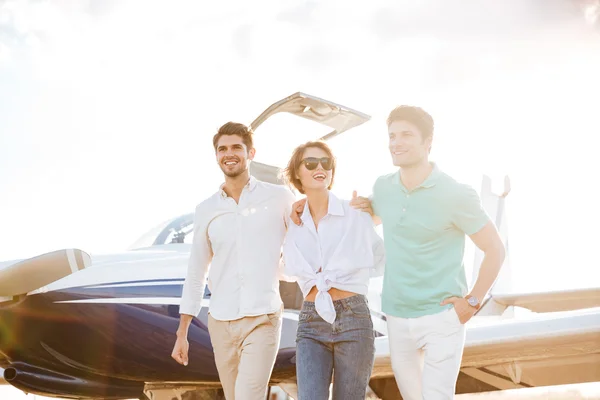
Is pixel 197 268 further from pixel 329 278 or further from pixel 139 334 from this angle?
pixel 139 334

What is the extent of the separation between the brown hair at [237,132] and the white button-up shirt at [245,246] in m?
0.21

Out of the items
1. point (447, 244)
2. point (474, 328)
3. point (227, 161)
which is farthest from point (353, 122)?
point (447, 244)

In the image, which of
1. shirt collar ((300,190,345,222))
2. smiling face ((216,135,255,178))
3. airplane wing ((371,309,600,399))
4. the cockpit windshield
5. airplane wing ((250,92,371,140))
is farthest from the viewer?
the cockpit windshield

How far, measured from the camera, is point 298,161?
2.64 metres

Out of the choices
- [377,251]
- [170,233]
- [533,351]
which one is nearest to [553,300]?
[533,351]

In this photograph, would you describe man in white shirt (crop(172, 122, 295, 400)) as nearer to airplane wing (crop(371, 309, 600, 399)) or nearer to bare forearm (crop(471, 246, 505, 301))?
bare forearm (crop(471, 246, 505, 301))

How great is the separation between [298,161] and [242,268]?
0.54 metres

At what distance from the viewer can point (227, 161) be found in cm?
277

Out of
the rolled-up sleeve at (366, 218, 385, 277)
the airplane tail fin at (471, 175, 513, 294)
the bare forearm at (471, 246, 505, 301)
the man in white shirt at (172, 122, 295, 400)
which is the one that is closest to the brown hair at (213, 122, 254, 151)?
the man in white shirt at (172, 122, 295, 400)

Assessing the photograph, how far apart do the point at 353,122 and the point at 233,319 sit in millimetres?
3189

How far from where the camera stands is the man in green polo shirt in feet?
7.52

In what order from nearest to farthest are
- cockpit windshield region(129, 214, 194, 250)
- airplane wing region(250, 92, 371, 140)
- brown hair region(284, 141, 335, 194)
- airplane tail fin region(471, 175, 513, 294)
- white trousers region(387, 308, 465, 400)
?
white trousers region(387, 308, 465, 400) < brown hair region(284, 141, 335, 194) < airplane wing region(250, 92, 371, 140) < cockpit windshield region(129, 214, 194, 250) < airplane tail fin region(471, 175, 513, 294)

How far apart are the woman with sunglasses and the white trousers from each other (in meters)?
0.12

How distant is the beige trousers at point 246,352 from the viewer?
256 cm
